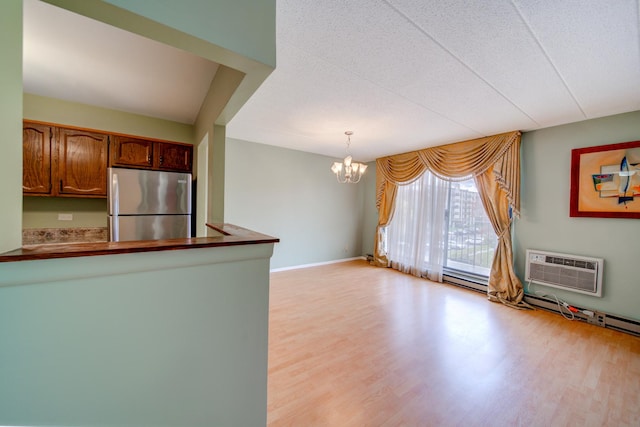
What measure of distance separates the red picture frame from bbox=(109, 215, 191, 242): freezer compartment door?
490 centimetres

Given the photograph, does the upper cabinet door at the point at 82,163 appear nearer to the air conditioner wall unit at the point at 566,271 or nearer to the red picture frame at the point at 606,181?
the air conditioner wall unit at the point at 566,271

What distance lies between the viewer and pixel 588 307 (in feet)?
9.40

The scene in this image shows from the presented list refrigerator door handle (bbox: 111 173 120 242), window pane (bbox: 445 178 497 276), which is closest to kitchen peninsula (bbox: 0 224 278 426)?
refrigerator door handle (bbox: 111 173 120 242)

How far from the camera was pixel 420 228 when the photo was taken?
4598mm

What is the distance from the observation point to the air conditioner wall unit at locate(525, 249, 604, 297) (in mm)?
2799

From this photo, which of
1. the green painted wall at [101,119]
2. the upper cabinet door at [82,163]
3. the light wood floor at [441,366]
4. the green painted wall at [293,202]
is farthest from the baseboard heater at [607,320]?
the upper cabinet door at [82,163]

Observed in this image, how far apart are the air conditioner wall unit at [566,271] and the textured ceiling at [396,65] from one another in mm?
1725

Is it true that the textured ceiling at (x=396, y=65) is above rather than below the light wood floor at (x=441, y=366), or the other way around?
above

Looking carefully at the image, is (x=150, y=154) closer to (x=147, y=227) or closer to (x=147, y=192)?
(x=147, y=192)

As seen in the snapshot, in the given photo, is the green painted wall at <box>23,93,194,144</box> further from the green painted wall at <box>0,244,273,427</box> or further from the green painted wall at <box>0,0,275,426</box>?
the green painted wall at <box>0,244,273,427</box>

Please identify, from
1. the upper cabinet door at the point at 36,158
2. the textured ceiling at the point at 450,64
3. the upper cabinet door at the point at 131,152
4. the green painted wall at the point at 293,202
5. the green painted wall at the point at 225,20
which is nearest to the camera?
the green painted wall at the point at 225,20

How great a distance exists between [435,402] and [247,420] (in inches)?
50.0

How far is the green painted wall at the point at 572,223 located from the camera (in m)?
2.64

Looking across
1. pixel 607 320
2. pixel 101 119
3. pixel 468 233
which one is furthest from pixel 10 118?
pixel 607 320
